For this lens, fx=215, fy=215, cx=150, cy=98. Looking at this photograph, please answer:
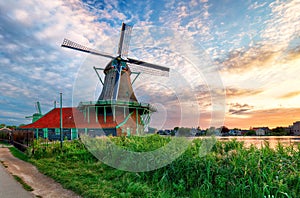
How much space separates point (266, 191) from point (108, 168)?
5.17 metres

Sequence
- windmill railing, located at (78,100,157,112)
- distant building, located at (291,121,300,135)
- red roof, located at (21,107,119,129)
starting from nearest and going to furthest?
distant building, located at (291,121,300,135) < windmill railing, located at (78,100,157,112) < red roof, located at (21,107,119,129)

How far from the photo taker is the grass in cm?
413

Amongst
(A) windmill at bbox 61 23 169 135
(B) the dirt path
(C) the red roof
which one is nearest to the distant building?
(B) the dirt path

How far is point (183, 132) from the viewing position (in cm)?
809

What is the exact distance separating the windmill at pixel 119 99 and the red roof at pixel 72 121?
0.10m

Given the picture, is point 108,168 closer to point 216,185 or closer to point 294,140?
point 216,185

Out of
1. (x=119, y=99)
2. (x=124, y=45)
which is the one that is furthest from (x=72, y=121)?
(x=124, y=45)

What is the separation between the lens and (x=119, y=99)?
21.4m

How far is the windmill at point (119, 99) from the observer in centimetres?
2048

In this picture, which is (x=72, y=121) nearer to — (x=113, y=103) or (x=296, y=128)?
(x=113, y=103)

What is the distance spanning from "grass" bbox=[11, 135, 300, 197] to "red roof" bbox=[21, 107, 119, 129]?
45.8 ft

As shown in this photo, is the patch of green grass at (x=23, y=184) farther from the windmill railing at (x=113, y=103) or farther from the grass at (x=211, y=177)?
the windmill railing at (x=113, y=103)

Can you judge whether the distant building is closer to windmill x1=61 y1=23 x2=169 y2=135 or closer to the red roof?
windmill x1=61 y1=23 x2=169 y2=135

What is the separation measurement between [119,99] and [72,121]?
6.67m
